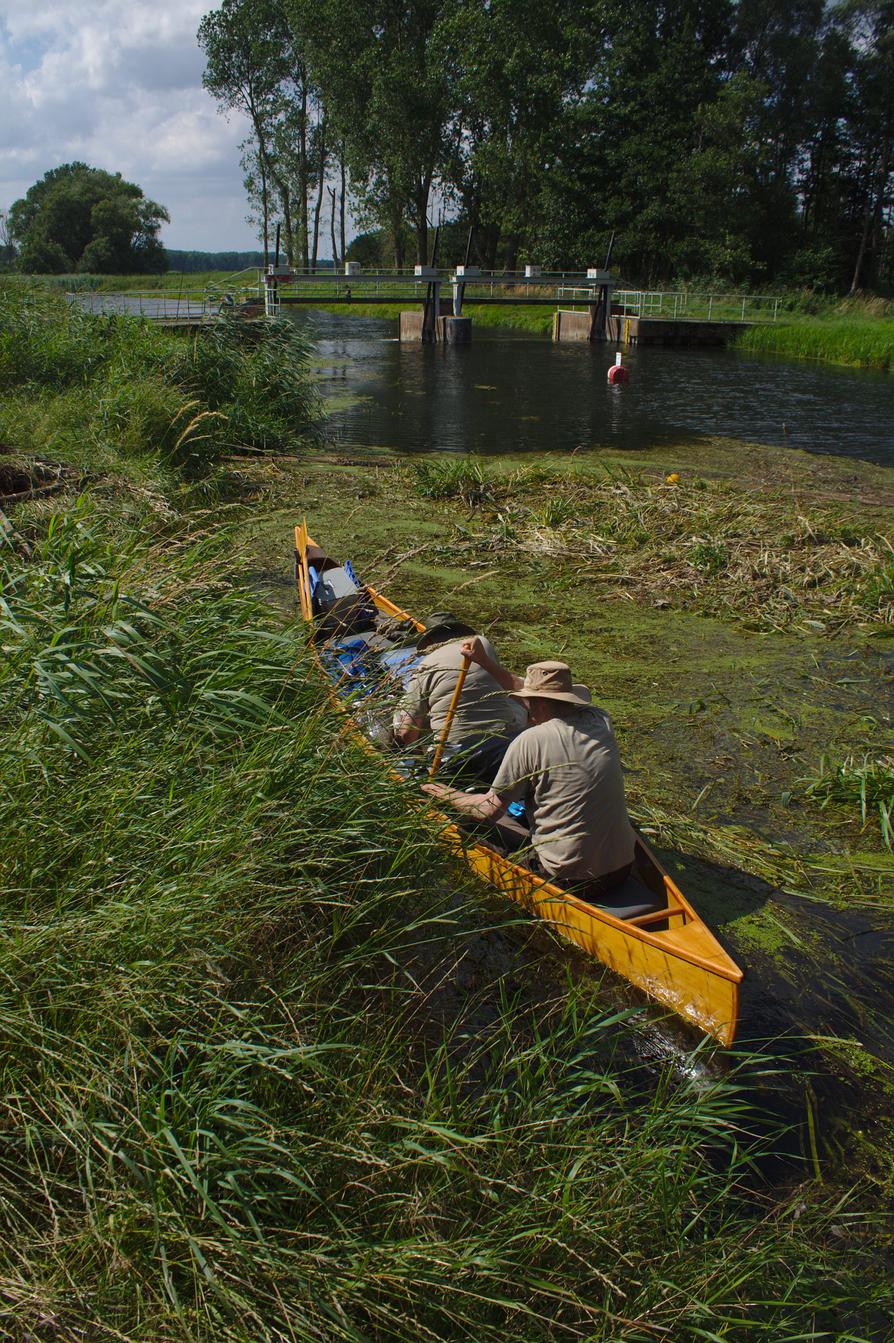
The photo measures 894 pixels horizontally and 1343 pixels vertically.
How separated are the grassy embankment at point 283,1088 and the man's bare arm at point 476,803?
316 millimetres

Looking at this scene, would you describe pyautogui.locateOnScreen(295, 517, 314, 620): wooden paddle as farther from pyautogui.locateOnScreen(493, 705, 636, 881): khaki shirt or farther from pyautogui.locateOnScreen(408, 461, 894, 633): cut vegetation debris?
pyautogui.locateOnScreen(493, 705, 636, 881): khaki shirt

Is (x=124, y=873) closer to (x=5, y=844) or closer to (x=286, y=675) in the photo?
(x=5, y=844)

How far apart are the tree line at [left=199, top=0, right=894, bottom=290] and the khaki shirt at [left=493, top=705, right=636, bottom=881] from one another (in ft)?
153

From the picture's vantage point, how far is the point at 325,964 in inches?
134

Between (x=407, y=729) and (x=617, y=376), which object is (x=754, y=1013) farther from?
(x=617, y=376)

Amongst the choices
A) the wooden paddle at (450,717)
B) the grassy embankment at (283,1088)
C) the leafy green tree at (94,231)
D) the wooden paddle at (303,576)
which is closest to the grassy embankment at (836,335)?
the wooden paddle at (303,576)

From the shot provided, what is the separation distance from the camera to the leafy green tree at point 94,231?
245 ft

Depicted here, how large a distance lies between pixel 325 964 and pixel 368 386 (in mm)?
24389

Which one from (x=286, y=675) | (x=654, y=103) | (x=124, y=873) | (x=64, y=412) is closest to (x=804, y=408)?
(x=64, y=412)

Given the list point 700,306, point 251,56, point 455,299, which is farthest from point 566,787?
point 251,56

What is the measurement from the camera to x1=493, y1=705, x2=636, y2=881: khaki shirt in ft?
14.7

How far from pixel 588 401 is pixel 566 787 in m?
20.6

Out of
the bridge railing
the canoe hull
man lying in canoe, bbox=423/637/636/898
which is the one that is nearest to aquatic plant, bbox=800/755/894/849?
man lying in canoe, bbox=423/637/636/898

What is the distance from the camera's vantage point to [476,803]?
4688mm
